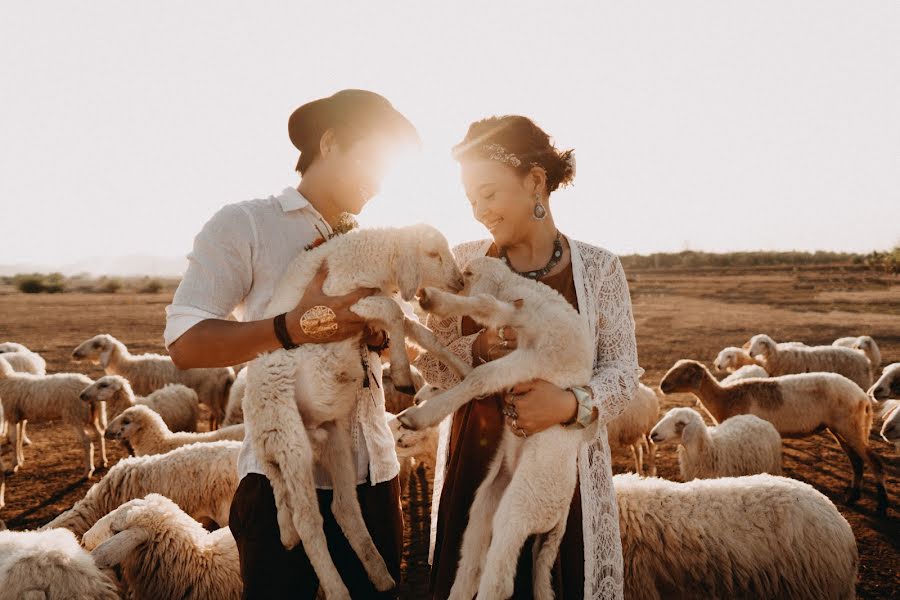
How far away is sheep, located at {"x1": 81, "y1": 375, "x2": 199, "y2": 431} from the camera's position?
834cm

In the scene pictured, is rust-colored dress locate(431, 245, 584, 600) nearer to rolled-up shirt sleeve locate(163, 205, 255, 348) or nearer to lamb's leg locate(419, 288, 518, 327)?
lamb's leg locate(419, 288, 518, 327)

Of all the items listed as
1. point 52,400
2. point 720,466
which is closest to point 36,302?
point 52,400

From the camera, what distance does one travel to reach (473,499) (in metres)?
2.44

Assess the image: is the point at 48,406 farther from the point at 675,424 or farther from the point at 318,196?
the point at 675,424

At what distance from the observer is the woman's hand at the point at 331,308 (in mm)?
2064

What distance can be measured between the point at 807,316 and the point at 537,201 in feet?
91.1

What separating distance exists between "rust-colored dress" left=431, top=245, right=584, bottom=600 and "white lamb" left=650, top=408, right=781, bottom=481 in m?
4.51

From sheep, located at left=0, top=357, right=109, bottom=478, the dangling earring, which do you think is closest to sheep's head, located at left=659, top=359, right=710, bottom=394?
the dangling earring

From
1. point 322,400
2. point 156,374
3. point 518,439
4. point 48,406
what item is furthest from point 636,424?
point 48,406

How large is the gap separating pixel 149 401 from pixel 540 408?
7965 mm

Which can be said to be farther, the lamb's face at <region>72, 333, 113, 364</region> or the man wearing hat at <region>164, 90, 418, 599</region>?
the lamb's face at <region>72, 333, 113, 364</region>

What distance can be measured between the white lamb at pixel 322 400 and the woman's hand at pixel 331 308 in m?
0.03

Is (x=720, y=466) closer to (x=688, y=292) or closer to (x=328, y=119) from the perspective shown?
(x=328, y=119)

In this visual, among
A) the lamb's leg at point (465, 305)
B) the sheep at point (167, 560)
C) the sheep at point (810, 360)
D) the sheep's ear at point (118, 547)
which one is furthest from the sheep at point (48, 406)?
the sheep at point (810, 360)
